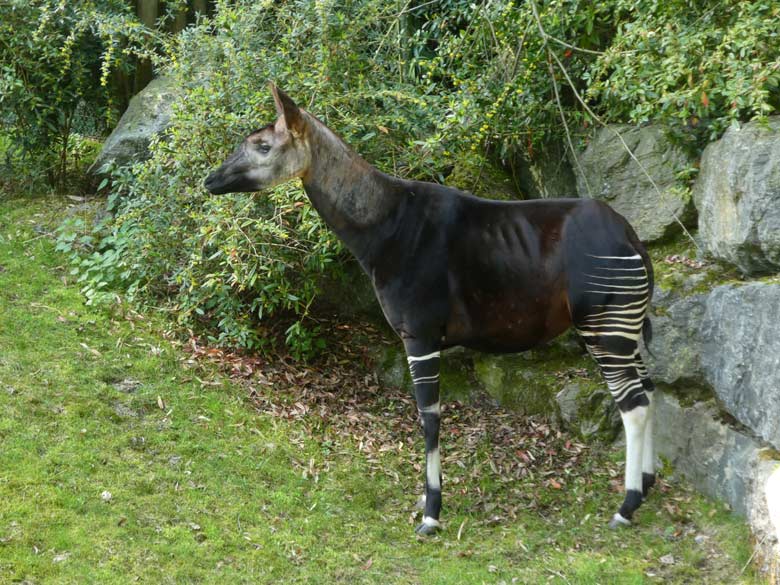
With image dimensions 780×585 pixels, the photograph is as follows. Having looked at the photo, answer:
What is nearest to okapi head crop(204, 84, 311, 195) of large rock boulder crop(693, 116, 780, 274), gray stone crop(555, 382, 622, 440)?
large rock boulder crop(693, 116, 780, 274)

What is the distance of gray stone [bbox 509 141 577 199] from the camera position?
7.16 meters

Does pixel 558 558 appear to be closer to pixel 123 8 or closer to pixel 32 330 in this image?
pixel 32 330

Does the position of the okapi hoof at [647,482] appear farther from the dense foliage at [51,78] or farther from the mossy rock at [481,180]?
the dense foliage at [51,78]

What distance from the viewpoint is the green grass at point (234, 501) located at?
456 cm

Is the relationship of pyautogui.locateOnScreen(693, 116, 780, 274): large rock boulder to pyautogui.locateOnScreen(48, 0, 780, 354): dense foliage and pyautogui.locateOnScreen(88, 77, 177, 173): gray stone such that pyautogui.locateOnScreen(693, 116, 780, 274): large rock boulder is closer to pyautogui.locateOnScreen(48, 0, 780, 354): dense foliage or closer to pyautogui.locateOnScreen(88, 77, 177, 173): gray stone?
pyautogui.locateOnScreen(48, 0, 780, 354): dense foliage

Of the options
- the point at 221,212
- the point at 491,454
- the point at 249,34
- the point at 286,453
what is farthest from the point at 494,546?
the point at 249,34

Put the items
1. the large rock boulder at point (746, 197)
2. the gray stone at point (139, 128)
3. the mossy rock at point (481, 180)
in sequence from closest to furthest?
the large rock boulder at point (746, 197) < the mossy rock at point (481, 180) < the gray stone at point (139, 128)

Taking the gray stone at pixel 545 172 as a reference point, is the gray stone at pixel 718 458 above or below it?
below

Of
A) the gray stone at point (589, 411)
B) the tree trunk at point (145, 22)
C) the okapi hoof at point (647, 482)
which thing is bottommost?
the okapi hoof at point (647, 482)

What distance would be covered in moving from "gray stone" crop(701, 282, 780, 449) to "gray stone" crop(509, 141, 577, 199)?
210 cm

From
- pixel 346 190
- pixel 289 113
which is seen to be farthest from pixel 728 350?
pixel 289 113

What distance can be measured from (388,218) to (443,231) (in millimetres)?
347

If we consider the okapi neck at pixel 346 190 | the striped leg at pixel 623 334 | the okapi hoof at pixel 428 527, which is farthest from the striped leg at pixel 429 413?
the striped leg at pixel 623 334

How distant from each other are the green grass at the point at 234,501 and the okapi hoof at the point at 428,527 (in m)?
0.07
